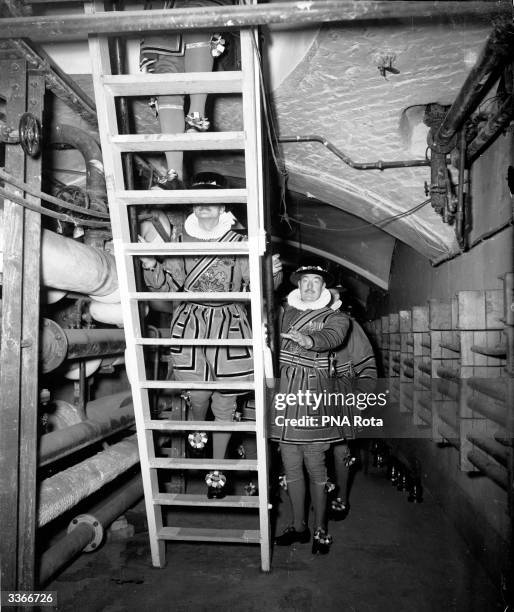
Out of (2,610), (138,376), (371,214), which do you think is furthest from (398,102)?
(2,610)

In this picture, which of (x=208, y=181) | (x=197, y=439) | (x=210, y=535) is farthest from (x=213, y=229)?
(x=210, y=535)

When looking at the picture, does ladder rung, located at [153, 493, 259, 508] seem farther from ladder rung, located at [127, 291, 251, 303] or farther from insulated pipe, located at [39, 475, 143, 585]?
ladder rung, located at [127, 291, 251, 303]

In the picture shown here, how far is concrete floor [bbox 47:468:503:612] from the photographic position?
2.67 metres

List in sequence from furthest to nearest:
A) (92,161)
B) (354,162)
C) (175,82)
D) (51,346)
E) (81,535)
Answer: (354,162), (92,161), (81,535), (51,346), (175,82)

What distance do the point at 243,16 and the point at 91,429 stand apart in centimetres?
269

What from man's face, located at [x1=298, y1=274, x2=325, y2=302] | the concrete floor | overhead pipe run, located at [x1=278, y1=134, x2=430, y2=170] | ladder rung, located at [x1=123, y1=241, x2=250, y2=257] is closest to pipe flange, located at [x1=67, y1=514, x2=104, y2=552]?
the concrete floor

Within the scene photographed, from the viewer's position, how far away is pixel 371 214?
4.20 metres

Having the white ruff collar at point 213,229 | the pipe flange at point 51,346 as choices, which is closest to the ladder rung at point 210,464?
the pipe flange at point 51,346

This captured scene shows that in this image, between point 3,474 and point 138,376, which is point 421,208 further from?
point 3,474

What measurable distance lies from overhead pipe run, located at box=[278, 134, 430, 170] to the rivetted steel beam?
5.37ft

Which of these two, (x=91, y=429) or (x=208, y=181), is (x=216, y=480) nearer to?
(x=91, y=429)

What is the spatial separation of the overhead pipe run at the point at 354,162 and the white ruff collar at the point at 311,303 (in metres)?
1.05

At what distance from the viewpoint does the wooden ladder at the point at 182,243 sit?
222cm

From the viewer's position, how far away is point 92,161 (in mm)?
3170
